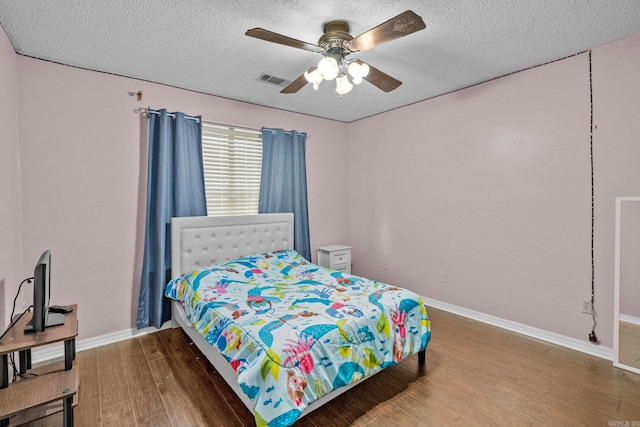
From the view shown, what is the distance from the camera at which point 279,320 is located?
2076mm

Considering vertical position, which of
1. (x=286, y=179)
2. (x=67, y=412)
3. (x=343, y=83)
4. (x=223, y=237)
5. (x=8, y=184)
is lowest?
(x=67, y=412)

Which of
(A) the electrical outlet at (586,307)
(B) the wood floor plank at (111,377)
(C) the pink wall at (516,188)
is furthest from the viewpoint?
(A) the electrical outlet at (586,307)

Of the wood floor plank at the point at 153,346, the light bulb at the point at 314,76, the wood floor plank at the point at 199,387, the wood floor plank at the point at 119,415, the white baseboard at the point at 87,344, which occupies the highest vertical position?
the light bulb at the point at 314,76

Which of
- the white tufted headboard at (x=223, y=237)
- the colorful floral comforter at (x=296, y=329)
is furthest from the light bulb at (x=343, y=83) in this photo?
the white tufted headboard at (x=223, y=237)

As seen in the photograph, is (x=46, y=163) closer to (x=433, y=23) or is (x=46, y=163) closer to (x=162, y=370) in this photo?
(x=162, y=370)

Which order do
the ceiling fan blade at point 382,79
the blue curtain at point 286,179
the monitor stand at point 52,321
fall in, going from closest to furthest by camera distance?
1. the monitor stand at point 52,321
2. the ceiling fan blade at point 382,79
3. the blue curtain at point 286,179

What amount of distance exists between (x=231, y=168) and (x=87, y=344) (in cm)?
227

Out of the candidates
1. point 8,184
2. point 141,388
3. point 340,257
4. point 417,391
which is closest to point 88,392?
point 141,388

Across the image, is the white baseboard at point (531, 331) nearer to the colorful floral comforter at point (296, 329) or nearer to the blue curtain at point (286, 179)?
the colorful floral comforter at point (296, 329)

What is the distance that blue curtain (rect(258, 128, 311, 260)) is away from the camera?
13.1 feet

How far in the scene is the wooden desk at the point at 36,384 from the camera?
156cm

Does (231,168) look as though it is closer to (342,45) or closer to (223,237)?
(223,237)

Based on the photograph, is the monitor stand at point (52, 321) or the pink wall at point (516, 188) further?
the pink wall at point (516, 188)

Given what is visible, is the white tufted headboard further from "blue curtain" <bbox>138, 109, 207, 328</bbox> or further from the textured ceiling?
the textured ceiling
